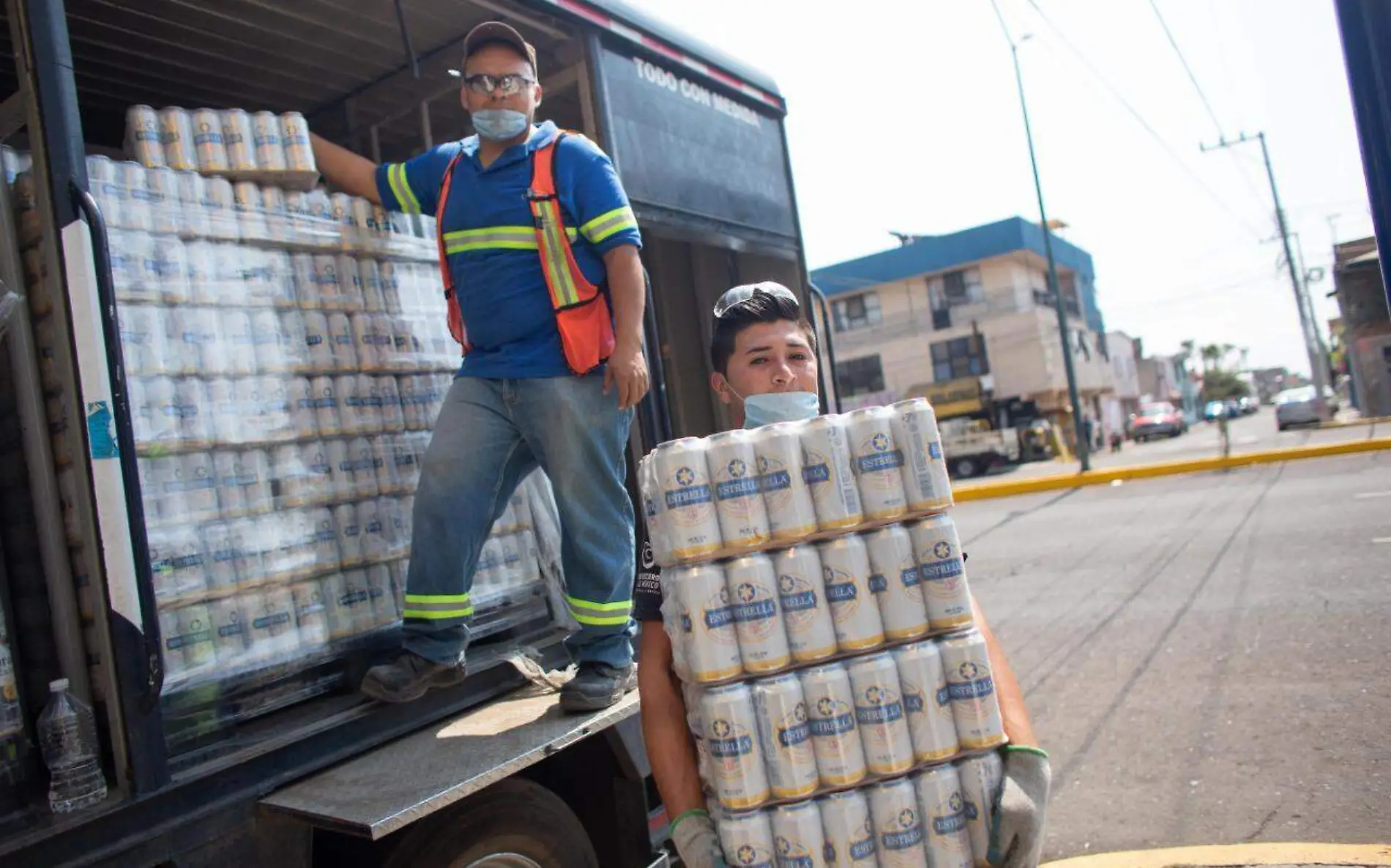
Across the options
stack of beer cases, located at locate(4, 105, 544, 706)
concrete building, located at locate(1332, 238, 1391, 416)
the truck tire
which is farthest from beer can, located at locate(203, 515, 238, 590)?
concrete building, located at locate(1332, 238, 1391, 416)

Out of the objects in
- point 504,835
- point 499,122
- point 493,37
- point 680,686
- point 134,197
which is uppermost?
point 493,37

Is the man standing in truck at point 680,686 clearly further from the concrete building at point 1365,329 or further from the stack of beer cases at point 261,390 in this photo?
the concrete building at point 1365,329

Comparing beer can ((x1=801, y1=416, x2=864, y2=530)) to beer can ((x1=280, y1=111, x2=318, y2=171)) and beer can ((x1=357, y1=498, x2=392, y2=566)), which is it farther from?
beer can ((x1=280, y1=111, x2=318, y2=171))

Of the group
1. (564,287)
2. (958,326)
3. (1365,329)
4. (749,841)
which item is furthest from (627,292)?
(1365,329)

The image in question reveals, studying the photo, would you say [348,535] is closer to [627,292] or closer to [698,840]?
[627,292]

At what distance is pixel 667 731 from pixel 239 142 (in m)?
2.34

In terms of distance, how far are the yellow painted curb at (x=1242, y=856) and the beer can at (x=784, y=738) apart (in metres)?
2.20

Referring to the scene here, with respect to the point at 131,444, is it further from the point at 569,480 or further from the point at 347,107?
the point at 347,107

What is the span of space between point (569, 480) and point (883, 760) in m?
1.47

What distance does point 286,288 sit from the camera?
10.0 feet

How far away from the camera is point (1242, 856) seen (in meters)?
3.36

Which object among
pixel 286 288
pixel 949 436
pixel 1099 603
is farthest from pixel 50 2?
pixel 949 436

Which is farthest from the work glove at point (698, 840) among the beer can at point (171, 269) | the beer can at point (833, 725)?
the beer can at point (171, 269)

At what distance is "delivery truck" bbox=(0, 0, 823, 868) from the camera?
7.26 ft
